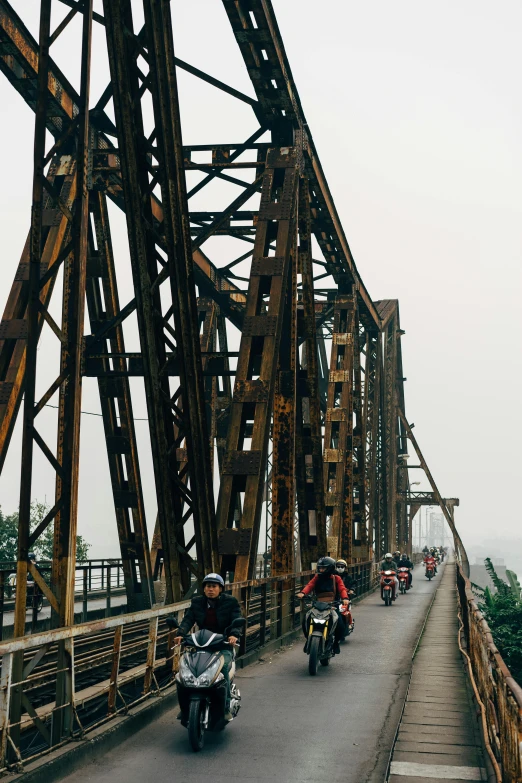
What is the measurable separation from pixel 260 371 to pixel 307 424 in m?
4.65

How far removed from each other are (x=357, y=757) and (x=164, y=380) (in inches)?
175

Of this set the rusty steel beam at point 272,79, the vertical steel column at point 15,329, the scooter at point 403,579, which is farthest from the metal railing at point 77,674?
the scooter at point 403,579

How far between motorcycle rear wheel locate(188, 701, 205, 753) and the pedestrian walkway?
151 cm

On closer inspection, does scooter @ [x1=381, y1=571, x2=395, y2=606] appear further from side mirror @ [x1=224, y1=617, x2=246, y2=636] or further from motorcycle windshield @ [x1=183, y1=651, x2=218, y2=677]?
motorcycle windshield @ [x1=183, y1=651, x2=218, y2=677]

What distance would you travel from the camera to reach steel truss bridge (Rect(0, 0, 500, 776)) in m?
7.97

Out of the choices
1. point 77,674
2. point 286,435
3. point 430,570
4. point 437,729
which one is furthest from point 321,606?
point 430,570

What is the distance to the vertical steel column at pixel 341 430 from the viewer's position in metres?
25.2

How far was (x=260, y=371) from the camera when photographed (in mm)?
13742

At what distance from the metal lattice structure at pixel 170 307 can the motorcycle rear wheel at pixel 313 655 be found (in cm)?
137

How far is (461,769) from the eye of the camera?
6.51 m

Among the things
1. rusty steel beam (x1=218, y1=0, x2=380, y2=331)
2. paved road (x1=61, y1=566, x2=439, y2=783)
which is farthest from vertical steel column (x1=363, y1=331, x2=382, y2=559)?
paved road (x1=61, y1=566, x2=439, y2=783)

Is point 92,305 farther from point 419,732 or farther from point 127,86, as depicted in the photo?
point 419,732

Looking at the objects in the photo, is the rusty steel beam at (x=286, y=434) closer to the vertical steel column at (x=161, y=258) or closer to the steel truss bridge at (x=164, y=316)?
the steel truss bridge at (x=164, y=316)

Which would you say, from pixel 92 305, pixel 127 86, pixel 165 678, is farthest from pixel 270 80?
pixel 165 678
